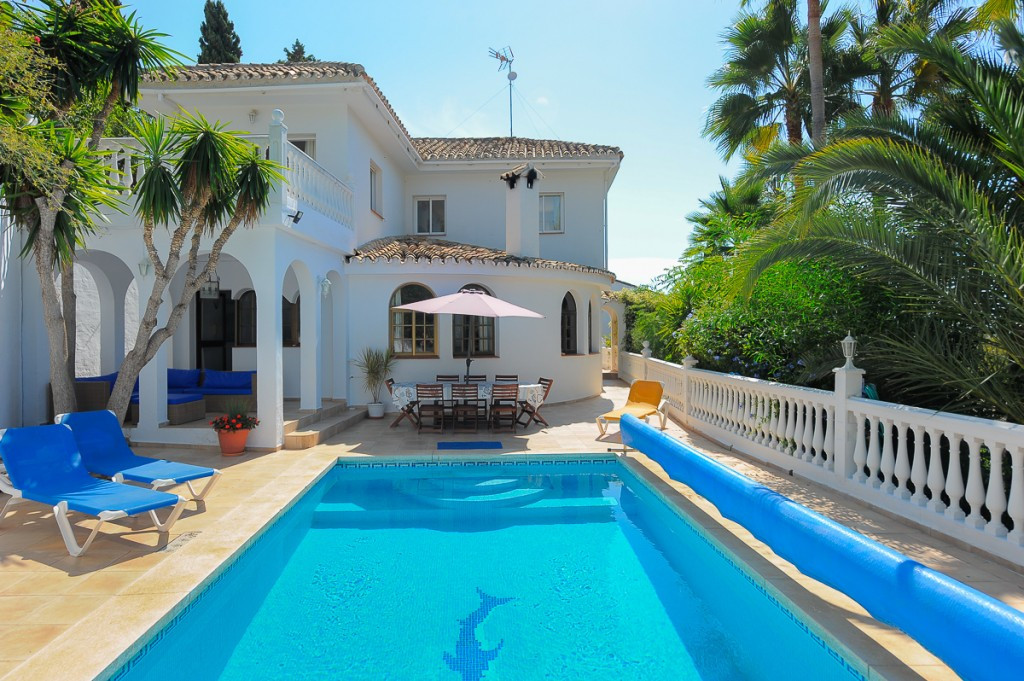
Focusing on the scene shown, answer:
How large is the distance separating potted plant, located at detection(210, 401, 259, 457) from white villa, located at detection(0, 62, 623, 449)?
0.39 metres

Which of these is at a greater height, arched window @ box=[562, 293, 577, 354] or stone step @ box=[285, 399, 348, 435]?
arched window @ box=[562, 293, 577, 354]

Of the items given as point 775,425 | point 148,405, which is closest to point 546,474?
point 775,425

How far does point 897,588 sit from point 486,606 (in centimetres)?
345

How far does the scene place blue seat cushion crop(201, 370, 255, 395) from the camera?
13672mm

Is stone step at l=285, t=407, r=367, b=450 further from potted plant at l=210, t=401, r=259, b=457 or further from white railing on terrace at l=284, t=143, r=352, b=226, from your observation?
white railing on terrace at l=284, t=143, r=352, b=226

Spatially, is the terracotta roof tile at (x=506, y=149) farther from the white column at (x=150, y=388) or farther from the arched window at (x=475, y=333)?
the white column at (x=150, y=388)

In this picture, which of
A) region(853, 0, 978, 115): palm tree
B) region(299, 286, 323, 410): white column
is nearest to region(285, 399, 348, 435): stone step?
region(299, 286, 323, 410): white column

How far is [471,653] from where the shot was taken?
15.4 feet

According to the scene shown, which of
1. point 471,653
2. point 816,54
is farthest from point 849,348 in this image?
point 816,54

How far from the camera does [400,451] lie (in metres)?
10.8

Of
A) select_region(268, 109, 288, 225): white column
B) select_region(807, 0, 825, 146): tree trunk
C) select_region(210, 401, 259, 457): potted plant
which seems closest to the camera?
select_region(210, 401, 259, 457): potted plant

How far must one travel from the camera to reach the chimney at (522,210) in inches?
658

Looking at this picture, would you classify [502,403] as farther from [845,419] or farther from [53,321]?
[53,321]

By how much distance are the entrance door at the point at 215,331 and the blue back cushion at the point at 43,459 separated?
993cm
